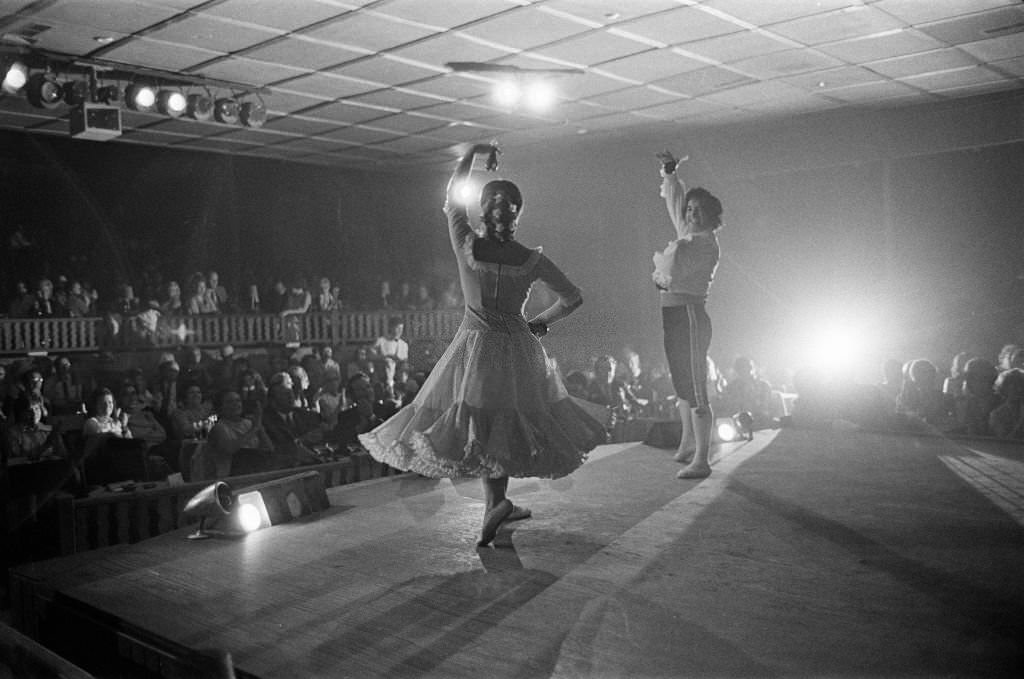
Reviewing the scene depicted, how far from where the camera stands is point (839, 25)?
7629 mm

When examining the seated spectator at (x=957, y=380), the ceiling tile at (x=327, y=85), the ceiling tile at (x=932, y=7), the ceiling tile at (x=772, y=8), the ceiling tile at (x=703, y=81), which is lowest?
the seated spectator at (x=957, y=380)

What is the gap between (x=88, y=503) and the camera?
4785 millimetres

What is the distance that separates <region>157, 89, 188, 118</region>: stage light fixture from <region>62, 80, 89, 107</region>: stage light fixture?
71cm

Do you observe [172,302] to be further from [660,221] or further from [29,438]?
[660,221]

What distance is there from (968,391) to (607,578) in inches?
201

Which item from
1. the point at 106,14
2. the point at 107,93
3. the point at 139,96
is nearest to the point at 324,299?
the point at 139,96

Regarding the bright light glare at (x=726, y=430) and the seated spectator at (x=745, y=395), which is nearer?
the bright light glare at (x=726, y=430)

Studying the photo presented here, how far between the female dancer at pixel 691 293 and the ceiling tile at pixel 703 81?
398cm

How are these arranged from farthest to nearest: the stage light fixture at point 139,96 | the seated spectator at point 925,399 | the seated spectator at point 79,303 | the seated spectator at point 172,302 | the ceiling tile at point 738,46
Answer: the seated spectator at point 172,302 → the seated spectator at point 79,303 → the stage light fixture at point 139,96 → the ceiling tile at point 738,46 → the seated spectator at point 925,399

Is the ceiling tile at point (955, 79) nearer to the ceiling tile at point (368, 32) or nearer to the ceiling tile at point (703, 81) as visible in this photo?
the ceiling tile at point (703, 81)

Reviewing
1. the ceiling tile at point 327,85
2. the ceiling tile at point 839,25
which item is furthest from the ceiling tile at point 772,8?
the ceiling tile at point 327,85

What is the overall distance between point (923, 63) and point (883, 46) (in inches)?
38.1

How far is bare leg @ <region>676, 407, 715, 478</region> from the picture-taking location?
17.9ft

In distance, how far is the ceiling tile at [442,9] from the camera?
6762 mm
